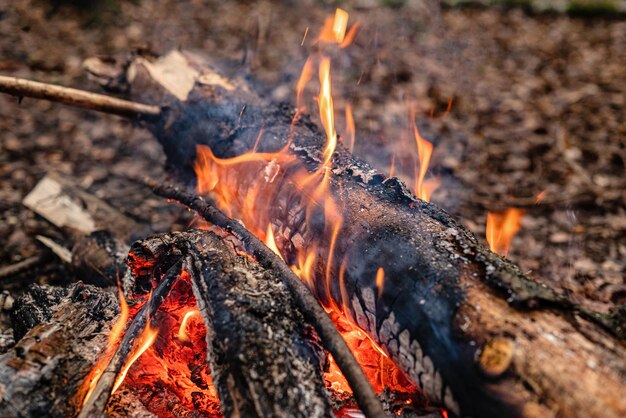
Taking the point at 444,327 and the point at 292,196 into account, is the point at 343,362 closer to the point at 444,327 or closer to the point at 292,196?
the point at 444,327

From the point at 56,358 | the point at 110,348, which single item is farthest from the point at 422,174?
the point at 56,358

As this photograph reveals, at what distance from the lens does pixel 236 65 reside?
3736 mm

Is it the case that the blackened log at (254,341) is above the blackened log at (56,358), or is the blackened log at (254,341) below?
above

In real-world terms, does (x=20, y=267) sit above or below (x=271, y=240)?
below

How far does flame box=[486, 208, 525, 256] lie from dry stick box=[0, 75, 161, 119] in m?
2.97

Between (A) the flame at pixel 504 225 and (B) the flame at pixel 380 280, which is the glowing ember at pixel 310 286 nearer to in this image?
(B) the flame at pixel 380 280

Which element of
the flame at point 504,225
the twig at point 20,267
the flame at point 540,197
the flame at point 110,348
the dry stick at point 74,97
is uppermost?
the flame at point 540,197

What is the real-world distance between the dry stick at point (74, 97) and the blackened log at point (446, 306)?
1.11 metres

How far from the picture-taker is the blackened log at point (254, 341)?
5.20 ft

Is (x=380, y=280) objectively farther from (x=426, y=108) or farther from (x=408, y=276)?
(x=426, y=108)

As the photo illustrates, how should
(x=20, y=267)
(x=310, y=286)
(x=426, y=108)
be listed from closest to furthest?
(x=310, y=286)
(x=20, y=267)
(x=426, y=108)

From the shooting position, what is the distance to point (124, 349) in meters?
1.90

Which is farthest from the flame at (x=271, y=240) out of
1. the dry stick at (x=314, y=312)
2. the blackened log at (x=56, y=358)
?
the blackened log at (x=56, y=358)

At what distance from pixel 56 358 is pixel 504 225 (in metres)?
3.70
